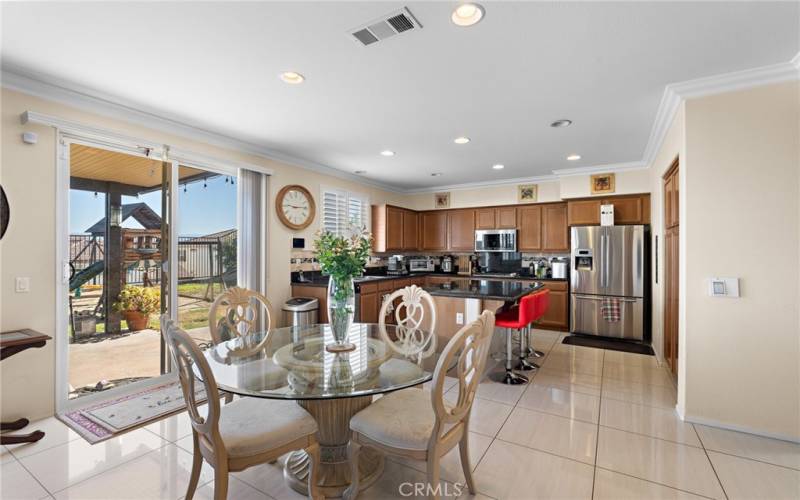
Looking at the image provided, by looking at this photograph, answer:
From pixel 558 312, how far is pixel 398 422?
447cm

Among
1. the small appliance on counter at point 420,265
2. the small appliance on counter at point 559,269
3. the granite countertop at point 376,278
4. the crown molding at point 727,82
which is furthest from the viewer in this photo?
the small appliance on counter at point 420,265

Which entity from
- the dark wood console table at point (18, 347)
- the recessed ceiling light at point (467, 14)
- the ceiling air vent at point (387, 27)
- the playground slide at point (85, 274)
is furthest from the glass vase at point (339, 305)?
the playground slide at point (85, 274)

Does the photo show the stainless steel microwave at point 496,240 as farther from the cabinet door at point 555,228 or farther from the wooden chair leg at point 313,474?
the wooden chair leg at point 313,474

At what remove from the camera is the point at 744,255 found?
244 centimetres

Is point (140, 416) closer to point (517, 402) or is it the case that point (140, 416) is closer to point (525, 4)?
point (517, 402)

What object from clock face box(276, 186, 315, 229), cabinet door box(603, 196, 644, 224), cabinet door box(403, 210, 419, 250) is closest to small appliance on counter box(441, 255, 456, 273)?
cabinet door box(403, 210, 419, 250)

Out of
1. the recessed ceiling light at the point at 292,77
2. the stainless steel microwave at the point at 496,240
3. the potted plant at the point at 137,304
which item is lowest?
the potted plant at the point at 137,304

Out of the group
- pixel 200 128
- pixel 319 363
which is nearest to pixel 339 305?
pixel 319 363

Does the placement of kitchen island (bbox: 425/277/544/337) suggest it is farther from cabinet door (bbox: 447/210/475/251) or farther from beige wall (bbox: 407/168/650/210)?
cabinet door (bbox: 447/210/475/251)

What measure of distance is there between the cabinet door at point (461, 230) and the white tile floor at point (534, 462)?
3.92m

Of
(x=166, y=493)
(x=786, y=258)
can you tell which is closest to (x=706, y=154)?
(x=786, y=258)

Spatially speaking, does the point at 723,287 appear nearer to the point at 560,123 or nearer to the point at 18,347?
the point at 560,123

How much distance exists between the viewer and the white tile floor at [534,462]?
74.4 inches

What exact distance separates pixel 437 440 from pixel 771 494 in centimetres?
185
